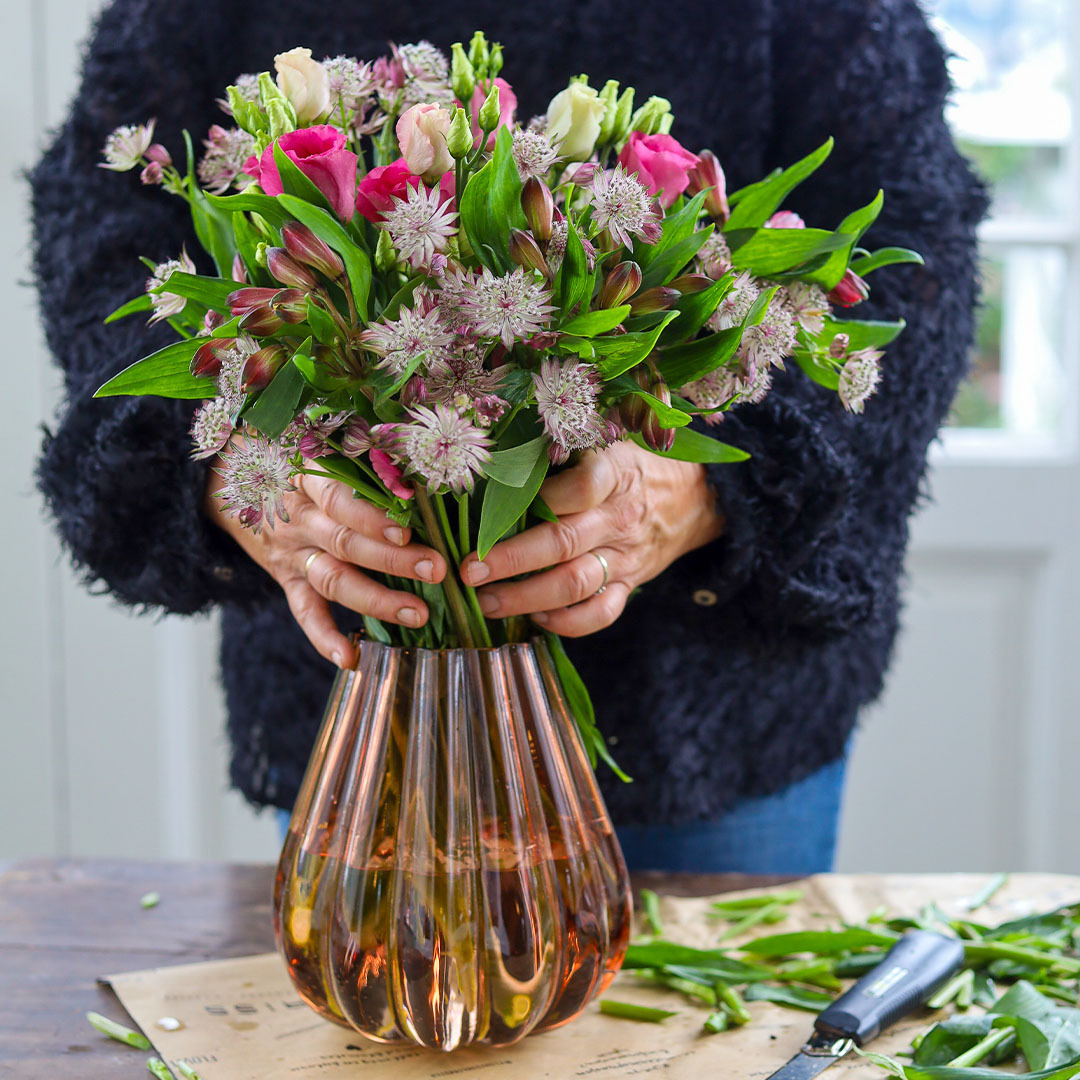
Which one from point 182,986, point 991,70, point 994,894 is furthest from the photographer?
point 991,70

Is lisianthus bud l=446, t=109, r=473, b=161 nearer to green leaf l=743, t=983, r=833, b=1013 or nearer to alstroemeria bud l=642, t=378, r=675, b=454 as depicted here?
alstroemeria bud l=642, t=378, r=675, b=454

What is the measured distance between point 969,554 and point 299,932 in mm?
1267

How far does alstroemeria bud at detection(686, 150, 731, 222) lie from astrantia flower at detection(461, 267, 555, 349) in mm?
113

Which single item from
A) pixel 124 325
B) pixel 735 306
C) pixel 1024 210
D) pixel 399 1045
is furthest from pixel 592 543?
pixel 1024 210

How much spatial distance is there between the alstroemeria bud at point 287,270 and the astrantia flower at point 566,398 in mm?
83

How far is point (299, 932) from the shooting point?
50 cm

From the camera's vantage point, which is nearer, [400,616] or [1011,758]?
[400,616]

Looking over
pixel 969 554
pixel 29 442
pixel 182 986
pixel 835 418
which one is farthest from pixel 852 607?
pixel 29 442

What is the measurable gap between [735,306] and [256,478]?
0.18m

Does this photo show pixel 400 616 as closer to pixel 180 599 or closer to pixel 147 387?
pixel 147 387

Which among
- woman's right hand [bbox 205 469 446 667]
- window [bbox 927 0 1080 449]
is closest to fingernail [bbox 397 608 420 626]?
woman's right hand [bbox 205 469 446 667]

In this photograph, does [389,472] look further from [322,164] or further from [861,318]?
[861,318]

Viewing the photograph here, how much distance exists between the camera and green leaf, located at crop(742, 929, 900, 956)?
23.8 inches

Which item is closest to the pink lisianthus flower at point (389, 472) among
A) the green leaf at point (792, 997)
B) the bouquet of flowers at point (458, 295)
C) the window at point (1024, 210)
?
the bouquet of flowers at point (458, 295)
